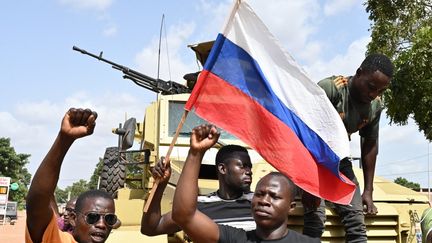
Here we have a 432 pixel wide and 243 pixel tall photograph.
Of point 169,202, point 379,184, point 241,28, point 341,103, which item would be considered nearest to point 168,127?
point 169,202

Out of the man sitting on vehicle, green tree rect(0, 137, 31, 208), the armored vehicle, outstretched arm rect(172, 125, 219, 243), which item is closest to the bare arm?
the armored vehicle

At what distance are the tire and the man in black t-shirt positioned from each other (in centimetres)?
489

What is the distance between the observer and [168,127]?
683cm

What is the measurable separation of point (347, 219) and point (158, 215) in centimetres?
162

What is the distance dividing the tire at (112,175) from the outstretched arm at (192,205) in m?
4.91

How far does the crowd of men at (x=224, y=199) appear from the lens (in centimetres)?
245

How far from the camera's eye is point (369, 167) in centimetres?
468

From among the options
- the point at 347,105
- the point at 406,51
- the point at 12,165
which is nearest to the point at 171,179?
the point at 347,105

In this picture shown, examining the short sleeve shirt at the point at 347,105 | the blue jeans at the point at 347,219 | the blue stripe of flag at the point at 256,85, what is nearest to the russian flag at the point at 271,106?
the blue stripe of flag at the point at 256,85

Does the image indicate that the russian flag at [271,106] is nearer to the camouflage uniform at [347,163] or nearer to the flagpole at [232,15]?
the flagpole at [232,15]

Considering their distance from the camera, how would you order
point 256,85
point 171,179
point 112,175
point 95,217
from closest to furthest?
1. point 95,217
2. point 256,85
3. point 171,179
4. point 112,175

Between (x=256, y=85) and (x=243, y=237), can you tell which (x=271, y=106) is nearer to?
(x=256, y=85)

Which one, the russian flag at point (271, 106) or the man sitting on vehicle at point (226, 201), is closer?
the man sitting on vehicle at point (226, 201)

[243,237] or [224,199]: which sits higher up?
[224,199]
